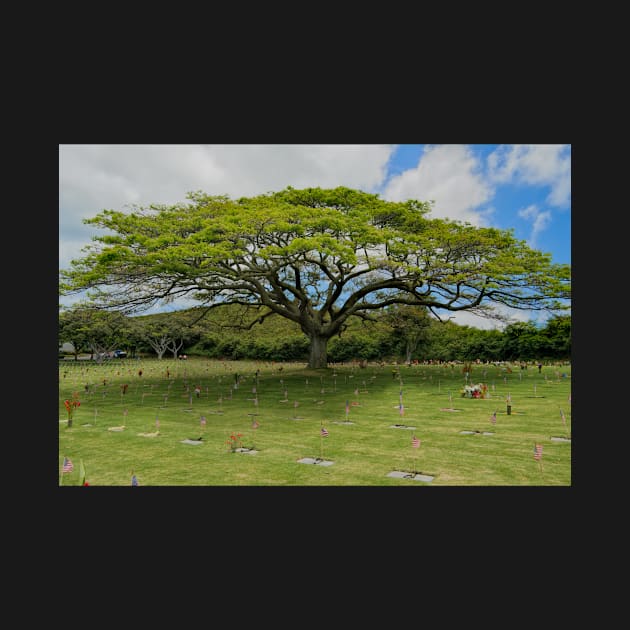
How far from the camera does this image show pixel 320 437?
19.9 feet

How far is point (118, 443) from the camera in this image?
588cm

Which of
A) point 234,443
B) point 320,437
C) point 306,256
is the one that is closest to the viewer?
point 234,443

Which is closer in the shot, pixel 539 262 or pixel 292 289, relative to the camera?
pixel 539 262

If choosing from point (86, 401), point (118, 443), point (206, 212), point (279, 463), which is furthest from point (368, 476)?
point (206, 212)

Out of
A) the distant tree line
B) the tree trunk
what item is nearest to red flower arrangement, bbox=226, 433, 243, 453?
the distant tree line

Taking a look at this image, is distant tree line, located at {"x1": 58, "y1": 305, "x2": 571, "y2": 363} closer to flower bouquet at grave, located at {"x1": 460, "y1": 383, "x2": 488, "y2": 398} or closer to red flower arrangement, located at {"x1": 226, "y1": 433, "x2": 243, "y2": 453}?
flower bouquet at grave, located at {"x1": 460, "y1": 383, "x2": 488, "y2": 398}

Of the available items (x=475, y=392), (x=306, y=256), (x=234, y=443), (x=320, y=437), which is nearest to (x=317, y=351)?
(x=306, y=256)

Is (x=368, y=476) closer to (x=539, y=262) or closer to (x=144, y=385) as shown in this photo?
(x=144, y=385)

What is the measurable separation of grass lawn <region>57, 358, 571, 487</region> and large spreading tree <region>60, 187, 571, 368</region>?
3.17 meters

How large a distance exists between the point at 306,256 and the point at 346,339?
11.0 meters

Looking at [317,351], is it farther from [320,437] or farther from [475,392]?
[320,437]

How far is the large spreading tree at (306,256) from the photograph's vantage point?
10391 mm

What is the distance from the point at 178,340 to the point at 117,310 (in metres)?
17.7

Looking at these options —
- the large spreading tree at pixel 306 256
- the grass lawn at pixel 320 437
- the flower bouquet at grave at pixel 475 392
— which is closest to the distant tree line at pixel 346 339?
the large spreading tree at pixel 306 256
